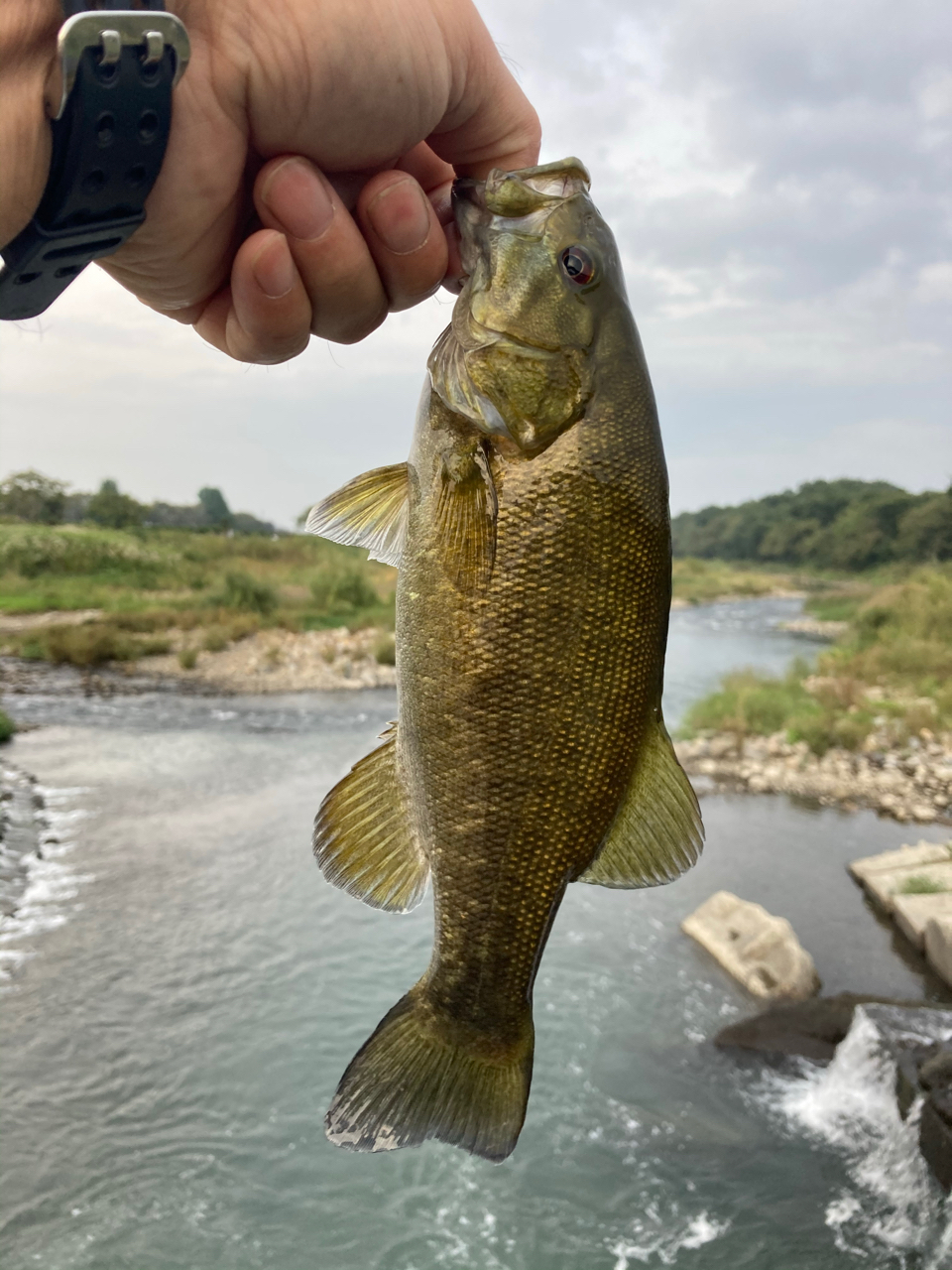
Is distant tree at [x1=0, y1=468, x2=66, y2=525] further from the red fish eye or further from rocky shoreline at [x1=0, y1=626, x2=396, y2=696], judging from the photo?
the red fish eye

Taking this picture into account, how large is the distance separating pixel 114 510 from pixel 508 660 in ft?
192

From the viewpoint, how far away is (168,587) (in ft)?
135

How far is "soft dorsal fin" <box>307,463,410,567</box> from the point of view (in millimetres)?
2037

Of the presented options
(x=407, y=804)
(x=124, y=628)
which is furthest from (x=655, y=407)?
(x=124, y=628)

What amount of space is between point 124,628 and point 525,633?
34.2 metres

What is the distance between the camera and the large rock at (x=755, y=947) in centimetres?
1153

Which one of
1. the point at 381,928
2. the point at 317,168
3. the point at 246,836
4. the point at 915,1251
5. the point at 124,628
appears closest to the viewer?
the point at 317,168

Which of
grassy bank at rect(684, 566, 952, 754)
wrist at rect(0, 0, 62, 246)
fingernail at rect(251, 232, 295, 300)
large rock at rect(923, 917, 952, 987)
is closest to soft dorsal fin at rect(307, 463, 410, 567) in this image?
fingernail at rect(251, 232, 295, 300)

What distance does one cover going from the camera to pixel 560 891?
2.01 meters

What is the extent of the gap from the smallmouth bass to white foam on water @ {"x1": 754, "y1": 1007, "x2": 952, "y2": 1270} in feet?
27.9

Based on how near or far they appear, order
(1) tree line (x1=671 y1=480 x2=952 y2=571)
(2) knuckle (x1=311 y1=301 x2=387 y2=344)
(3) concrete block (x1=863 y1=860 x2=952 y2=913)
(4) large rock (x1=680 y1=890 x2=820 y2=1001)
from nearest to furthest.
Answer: (2) knuckle (x1=311 y1=301 x2=387 y2=344) → (4) large rock (x1=680 y1=890 x2=820 y2=1001) → (3) concrete block (x1=863 y1=860 x2=952 y2=913) → (1) tree line (x1=671 y1=480 x2=952 y2=571)

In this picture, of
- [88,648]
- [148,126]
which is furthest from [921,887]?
[88,648]

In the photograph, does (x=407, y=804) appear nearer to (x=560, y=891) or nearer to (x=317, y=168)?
(x=560, y=891)

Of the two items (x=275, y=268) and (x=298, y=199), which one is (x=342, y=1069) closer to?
(x=275, y=268)
